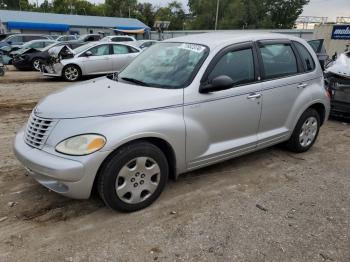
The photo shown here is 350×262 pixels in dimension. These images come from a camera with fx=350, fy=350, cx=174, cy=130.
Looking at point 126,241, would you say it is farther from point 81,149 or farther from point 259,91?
point 259,91

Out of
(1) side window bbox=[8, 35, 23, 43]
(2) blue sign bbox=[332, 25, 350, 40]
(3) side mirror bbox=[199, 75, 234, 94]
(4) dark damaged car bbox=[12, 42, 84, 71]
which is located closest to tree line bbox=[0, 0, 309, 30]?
(2) blue sign bbox=[332, 25, 350, 40]

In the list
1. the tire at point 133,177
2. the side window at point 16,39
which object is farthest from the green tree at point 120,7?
the tire at point 133,177

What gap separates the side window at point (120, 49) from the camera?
14.1 metres

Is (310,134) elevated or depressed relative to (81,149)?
depressed

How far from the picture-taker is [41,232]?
3230 mm

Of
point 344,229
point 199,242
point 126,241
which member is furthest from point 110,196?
point 344,229

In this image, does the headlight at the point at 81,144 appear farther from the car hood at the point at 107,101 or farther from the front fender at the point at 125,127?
the car hood at the point at 107,101

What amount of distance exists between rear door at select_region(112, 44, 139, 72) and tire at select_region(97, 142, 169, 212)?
35.6 ft

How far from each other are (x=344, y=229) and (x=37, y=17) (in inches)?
2049

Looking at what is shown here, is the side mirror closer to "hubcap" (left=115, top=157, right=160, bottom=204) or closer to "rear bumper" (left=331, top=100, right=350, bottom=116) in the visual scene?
"hubcap" (left=115, top=157, right=160, bottom=204)

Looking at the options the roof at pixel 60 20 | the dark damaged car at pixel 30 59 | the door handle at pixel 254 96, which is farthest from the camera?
the roof at pixel 60 20

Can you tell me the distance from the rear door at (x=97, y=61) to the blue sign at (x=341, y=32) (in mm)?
15887

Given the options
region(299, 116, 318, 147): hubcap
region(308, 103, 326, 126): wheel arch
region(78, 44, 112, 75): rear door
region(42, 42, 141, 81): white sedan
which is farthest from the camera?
region(78, 44, 112, 75): rear door

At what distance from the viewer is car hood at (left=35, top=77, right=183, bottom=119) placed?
337cm
